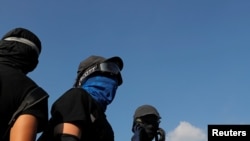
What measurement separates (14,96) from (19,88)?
66mm

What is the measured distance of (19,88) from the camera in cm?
259

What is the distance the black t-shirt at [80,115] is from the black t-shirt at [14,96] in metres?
0.25

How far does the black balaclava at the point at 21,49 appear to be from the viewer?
2.80 meters

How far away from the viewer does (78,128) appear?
280cm

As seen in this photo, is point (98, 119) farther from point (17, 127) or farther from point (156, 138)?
point (156, 138)

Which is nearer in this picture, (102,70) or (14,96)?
(14,96)

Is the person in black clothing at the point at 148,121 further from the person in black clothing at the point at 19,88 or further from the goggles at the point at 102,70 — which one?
the person in black clothing at the point at 19,88

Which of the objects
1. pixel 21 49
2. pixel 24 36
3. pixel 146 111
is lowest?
pixel 21 49

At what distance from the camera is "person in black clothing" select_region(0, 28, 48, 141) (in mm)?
2473

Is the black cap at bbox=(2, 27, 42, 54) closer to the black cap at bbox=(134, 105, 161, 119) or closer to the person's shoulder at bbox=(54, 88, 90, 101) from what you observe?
the person's shoulder at bbox=(54, 88, 90, 101)

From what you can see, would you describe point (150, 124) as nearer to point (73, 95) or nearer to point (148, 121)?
point (148, 121)

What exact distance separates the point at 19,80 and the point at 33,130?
375mm

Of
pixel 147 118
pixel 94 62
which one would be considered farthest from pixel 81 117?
pixel 147 118

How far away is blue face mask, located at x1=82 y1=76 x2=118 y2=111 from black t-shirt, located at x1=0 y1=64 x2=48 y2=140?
2.88 feet
